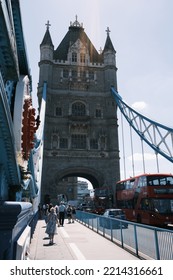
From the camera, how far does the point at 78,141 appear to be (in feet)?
111

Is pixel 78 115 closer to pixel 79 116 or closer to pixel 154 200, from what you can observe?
pixel 79 116

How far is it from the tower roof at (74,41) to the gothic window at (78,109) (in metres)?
9.32

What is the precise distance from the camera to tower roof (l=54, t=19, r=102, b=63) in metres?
A: 40.7

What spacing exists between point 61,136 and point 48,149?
2.72 metres

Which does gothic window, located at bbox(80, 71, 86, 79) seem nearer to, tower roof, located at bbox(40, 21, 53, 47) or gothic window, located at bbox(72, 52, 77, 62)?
gothic window, located at bbox(72, 52, 77, 62)

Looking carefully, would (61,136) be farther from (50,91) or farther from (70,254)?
(70,254)

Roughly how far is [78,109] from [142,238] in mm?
30031

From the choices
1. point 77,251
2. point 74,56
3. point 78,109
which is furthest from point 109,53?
point 77,251

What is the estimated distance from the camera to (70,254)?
7.22m

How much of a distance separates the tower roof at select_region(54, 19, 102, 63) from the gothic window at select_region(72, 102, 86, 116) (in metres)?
9.32

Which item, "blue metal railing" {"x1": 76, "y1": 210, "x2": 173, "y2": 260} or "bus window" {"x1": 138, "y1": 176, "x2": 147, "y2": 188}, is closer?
"blue metal railing" {"x1": 76, "y1": 210, "x2": 173, "y2": 260}

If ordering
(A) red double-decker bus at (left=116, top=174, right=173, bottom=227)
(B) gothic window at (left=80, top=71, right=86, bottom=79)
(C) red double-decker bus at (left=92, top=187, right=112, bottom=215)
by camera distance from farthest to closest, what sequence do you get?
1. (B) gothic window at (left=80, top=71, right=86, bottom=79)
2. (C) red double-decker bus at (left=92, top=187, right=112, bottom=215)
3. (A) red double-decker bus at (left=116, top=174, right=173, bottom=227)

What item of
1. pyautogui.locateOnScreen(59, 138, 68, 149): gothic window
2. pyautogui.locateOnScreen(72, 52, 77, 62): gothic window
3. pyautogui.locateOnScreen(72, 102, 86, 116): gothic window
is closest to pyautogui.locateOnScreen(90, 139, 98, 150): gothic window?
pyautogui.locateOnScreen(59, 138, 68, 149): gothic window
